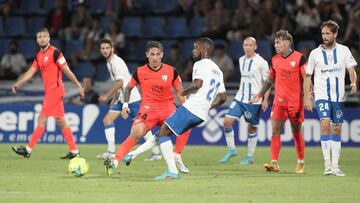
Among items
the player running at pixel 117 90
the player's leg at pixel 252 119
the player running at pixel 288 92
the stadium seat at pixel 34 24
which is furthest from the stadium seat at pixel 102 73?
the player running at pixel 288 92

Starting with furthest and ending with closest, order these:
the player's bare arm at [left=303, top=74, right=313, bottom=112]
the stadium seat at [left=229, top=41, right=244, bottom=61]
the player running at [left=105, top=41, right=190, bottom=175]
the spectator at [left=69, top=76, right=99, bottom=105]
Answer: the stadium seat at [left=229, top=41, right=244, bottom=61] → the spectator at [left=69, top=76, right=99, bottom=105] → the player's bare arm at [left=303, top=74, right=313, bottom=112] → the player running at [left=105, top=41, right=190, bottom=175]

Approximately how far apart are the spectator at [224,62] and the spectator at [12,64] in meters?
5.13

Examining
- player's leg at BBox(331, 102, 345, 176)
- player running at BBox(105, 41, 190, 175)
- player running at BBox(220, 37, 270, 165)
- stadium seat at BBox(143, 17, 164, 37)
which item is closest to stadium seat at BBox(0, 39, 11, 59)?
stadium seat at BBox(143, 17, 164, 37)

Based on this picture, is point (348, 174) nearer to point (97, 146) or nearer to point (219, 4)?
point (97, 146)

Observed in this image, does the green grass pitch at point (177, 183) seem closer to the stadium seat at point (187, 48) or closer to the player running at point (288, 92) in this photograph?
the player running at point (288, 92)

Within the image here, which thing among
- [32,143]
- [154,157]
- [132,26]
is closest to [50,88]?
[32,143]

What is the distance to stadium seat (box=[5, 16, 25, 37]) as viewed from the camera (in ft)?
82.8

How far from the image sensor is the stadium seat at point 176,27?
2442 centimetres

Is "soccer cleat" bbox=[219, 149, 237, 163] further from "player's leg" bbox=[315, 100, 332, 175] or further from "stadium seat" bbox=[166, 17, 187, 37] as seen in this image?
"stadium seat" bbox=[166, 17, 187, 37]

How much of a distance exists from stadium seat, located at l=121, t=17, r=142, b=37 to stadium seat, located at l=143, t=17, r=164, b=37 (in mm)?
194

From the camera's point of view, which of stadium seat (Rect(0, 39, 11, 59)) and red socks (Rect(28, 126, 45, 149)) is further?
stadium seat (Rect(0, 39, 11, 59))

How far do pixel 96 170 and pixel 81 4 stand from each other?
37.6 feet

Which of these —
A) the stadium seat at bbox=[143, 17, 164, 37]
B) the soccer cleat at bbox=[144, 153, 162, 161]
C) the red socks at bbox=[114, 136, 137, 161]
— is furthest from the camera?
the stadium seat at bbox=[143, 17, 164, 37]

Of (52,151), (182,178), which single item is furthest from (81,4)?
(182,178)
